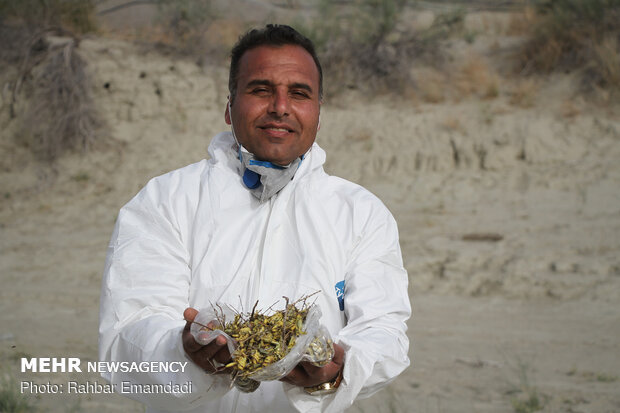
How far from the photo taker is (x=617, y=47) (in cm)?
1006

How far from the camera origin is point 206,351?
1.59 meters

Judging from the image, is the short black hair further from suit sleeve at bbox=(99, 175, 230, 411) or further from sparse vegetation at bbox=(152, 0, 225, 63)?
sparse vegetation at bbox=(152, 0, 225, 63)

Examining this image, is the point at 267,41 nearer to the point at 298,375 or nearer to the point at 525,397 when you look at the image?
the point at 298,375

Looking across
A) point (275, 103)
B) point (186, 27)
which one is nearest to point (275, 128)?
point (275, 103)

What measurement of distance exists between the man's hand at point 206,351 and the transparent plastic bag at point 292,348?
1 centimetres

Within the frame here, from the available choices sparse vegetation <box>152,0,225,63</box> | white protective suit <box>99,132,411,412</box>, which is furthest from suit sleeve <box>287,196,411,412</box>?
sparse vegetation <box>152,0,225,63</box>

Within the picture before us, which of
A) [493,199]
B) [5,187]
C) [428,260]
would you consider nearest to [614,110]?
[493,199]

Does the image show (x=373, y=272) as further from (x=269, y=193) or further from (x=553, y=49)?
(x=553, y=49)

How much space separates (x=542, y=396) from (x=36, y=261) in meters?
5.84

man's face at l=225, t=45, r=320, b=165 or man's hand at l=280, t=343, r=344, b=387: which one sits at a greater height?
man's face at l=225, t=45, r=320, b=165

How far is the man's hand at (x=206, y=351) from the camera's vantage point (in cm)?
158

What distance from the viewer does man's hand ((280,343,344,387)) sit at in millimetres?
1646

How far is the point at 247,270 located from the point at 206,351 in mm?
408

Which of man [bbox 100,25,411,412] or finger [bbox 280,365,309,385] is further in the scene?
man [bbox 100,25,411,412]
